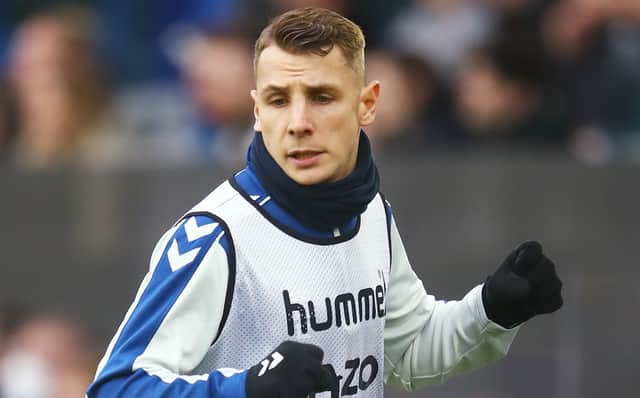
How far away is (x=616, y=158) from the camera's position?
6660mm

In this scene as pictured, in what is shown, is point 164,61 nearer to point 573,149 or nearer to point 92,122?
point 92,122

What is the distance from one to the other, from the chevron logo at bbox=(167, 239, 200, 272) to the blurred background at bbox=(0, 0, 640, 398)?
130 inches

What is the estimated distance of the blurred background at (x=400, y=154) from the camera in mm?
6449

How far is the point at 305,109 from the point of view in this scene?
3504mm

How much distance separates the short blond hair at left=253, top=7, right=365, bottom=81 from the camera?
3510 mm

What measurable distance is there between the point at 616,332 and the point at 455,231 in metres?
0.95

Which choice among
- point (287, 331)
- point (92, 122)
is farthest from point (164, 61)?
point (287, 331)

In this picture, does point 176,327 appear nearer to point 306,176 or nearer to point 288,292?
point 288,292

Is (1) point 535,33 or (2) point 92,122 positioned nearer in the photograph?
(1) point 535,33

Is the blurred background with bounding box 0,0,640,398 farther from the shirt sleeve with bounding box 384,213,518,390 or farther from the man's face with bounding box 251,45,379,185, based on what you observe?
the man's face with bounding box 251,45,379,185

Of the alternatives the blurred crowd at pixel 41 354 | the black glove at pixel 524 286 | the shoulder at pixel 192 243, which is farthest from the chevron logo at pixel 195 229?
the blurred crowd at pixel 41 354

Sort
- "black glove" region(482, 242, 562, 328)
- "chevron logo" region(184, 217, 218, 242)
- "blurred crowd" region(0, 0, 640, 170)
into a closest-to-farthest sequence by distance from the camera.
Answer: "chevron logo" region(184, 217, 218, 242)
"black glove" region(482, 242, 562, 328)
"blurred crowd" region(0, 0, 640, 170)

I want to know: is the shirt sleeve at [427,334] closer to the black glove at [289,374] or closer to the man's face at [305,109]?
the man's face at [305,109]

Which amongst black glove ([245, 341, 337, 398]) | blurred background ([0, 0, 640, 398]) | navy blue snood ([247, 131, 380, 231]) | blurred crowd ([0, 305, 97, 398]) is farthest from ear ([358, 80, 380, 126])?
blurred crowd ([0, 305, 97, 398])
